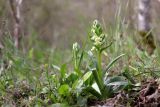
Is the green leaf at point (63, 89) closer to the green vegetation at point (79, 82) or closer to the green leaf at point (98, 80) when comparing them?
the green vegetation at point (79, 82)

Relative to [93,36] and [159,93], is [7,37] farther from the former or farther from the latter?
[159,93]

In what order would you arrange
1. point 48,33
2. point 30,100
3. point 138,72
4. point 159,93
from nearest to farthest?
point 159,93 → point 30,100 → point 138,72 → point 48,33

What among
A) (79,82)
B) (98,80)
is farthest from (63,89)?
(98,80)

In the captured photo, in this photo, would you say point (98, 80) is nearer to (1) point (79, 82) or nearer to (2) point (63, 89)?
(1) point (79, 82)

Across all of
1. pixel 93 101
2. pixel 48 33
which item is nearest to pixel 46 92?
pixel 93 101

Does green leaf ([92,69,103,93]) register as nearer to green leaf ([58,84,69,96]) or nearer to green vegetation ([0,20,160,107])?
green vegetation ([0,20,160,107])

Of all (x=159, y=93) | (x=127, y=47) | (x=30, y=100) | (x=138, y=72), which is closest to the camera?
(x=159, y=93)

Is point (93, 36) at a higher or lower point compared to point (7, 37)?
lower

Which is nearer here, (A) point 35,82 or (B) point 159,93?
(B) point 159,93

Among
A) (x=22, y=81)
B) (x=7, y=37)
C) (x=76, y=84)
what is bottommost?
(x=76, y=84)

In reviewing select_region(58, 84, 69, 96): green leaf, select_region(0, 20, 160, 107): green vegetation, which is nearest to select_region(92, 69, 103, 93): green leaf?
select_region(0, 20, 160, 107): green vegetation

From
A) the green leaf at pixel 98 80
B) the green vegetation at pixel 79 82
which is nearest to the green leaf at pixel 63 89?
the green vegetation at pixel 79 82
